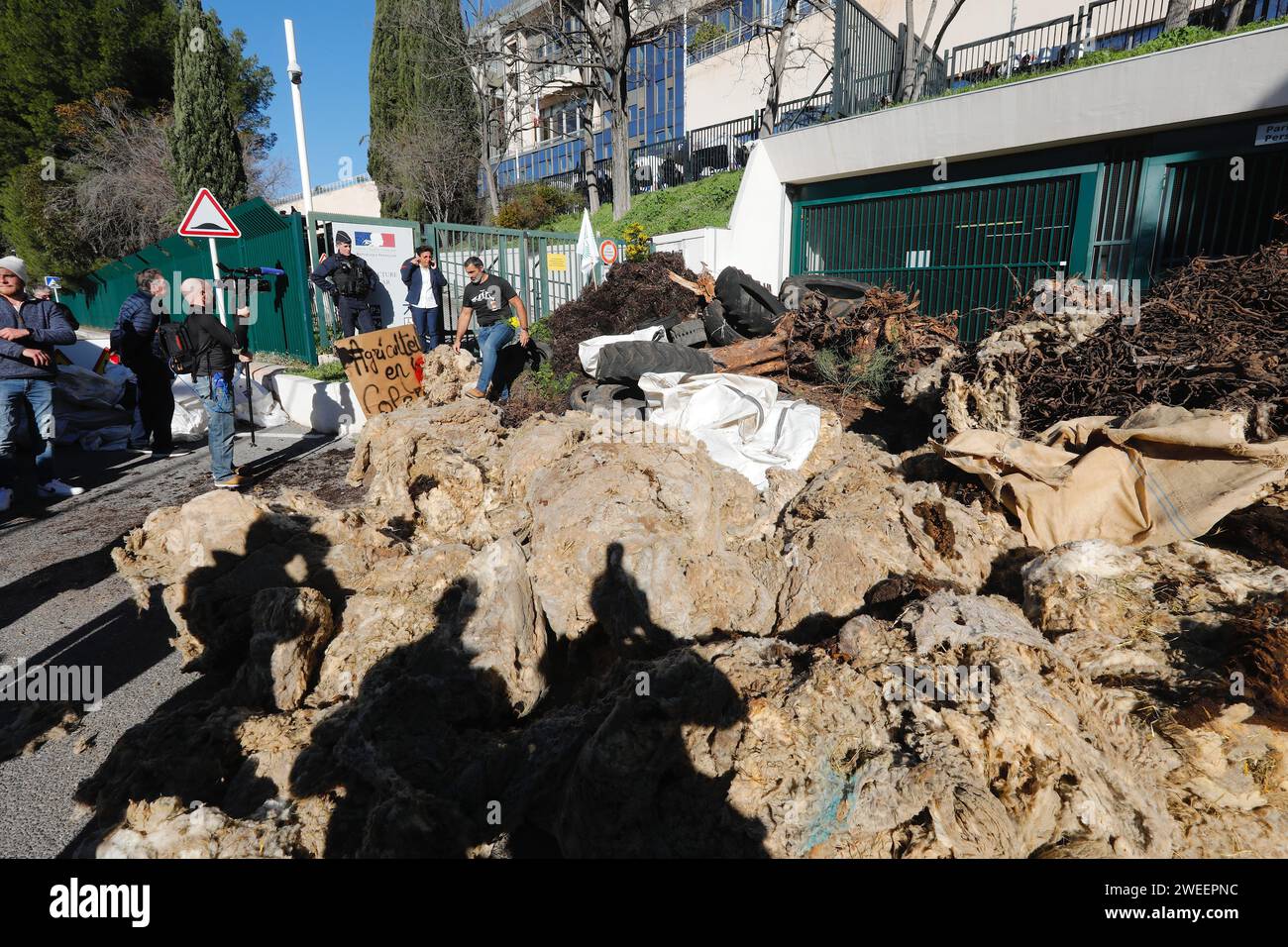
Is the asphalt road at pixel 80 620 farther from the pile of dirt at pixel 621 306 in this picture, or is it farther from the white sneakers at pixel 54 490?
the pile of dirt at pixel 621 306

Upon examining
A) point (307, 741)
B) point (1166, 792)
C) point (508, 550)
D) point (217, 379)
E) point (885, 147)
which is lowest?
point (307, 741)

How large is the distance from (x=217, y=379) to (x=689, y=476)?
4.95 m

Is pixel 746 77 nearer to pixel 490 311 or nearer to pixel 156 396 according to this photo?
pixel 490 311

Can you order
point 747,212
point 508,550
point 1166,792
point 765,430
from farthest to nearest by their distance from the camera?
1. point 747,212
2. point 765,430
3. point 508,550
4. point 1166,792

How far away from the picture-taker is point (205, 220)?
7.81 m

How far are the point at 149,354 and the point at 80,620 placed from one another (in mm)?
4826

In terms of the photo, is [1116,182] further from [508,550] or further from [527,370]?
[508,550]

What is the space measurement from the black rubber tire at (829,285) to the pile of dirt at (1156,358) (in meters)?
3.67

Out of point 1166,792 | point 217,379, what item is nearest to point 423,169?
point 217,379

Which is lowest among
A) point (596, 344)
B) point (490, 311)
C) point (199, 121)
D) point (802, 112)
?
point (596, 344)

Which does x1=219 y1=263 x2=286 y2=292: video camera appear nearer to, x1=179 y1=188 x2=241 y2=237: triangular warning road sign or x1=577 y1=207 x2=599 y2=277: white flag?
x1=179 y1=188 x2=241 y2=237: triangular warning road sign

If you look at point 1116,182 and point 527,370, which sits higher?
point 1116,182

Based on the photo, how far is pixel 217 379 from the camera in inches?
245

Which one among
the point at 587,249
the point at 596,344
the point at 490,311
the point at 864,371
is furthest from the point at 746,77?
the point at 864,371
